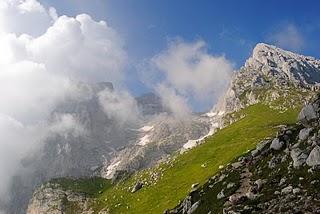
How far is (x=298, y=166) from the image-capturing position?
58.1 m

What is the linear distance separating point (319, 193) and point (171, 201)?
149 meters

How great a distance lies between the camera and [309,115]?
75.6m

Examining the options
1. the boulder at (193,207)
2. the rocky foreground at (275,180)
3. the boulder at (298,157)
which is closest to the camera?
the rocky foreground at (275,180)

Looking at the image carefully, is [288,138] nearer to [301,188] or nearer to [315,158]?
[315,158]

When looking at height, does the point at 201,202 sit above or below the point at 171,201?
below

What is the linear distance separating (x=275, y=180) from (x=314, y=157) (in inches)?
205

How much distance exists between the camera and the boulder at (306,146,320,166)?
182 ft

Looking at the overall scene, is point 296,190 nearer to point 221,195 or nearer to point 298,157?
point 298,157

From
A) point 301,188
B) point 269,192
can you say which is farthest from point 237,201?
point 301,188

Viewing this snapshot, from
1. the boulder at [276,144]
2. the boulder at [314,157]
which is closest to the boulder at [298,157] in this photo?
the boulder at [314,157]

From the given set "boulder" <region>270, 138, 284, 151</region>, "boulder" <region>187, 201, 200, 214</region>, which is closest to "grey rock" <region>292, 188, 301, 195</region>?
"boulder" <region>270, 138, 284, 151</region>

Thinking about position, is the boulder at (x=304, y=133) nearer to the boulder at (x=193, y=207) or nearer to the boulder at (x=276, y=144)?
the boulder at (x=276, y=144)

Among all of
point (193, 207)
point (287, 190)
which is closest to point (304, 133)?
point (287, 190)

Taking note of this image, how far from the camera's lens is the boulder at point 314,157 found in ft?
182
